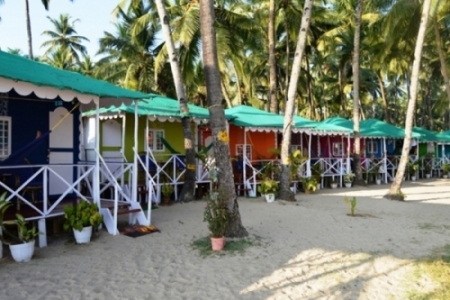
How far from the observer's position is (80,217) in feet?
21.7

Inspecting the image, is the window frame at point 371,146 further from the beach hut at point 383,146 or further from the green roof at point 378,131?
the green roof at point 378,131

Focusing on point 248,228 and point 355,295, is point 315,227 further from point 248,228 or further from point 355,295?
point 355,295

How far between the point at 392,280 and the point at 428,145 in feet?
80.6

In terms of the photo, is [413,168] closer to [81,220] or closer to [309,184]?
[309,184]

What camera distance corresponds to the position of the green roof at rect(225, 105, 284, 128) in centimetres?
1377

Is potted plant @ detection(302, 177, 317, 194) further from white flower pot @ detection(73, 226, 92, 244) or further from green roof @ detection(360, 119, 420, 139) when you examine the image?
white flower pot @ detection(73, 226, 92, 244)

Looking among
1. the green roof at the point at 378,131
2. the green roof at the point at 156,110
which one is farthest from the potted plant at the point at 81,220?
the green roof at the point at 378,131

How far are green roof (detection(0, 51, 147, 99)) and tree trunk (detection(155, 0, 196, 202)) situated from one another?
411 cm

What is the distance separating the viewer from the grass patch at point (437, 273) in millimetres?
4379

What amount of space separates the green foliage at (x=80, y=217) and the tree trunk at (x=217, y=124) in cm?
229

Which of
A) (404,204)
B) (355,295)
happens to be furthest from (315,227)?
(404,204)

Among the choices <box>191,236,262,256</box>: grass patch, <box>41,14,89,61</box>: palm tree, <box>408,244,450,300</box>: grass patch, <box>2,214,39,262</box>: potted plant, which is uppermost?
<box>41,14,89,61</box>: palm tree

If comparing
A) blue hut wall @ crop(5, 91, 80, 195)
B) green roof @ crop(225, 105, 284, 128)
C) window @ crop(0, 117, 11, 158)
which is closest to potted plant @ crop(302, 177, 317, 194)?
green roof @ crop(225, 105, 284, 128)

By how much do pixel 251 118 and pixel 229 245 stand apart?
8703 mm
